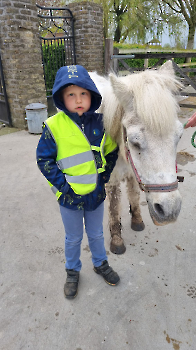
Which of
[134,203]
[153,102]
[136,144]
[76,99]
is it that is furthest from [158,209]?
[134,203]

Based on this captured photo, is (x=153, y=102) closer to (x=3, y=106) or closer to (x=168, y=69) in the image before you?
(x=168, y=69)

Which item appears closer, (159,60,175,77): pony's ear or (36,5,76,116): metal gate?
(159,60,175,77): pony's ear

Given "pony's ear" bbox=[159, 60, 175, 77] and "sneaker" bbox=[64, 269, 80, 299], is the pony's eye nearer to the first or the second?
"pony's ear" bbox=[159, 60, 175, 77]

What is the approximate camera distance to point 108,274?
1.91 m

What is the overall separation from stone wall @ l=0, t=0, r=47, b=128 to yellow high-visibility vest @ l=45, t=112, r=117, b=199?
4616 mm

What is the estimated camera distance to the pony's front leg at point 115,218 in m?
2.24

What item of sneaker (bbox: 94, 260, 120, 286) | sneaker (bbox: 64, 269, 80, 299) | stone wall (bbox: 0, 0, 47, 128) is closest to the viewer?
sneaker (bbox: 64, 269, 80, 299)

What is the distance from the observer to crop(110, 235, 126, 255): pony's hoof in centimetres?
223

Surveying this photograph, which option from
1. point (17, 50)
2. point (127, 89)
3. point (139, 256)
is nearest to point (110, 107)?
point (127, 89)

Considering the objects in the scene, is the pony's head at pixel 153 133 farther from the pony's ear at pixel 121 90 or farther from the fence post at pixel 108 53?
the fence post at pixel 108 53

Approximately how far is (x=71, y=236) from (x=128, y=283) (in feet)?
2.18

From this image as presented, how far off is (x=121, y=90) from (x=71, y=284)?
1.51m

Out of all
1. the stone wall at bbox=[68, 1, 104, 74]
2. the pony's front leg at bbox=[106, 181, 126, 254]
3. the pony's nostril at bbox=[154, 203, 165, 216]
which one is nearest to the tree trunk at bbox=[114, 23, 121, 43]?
the stone wall at bbox=[68, 1, 104, 74]

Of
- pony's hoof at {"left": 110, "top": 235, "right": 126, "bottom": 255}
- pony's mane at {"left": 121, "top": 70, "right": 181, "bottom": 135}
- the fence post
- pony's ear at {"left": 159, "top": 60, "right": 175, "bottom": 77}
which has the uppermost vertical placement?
the fence post
